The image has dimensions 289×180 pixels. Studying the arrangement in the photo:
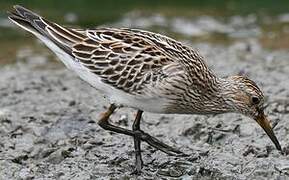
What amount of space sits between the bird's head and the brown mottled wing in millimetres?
763

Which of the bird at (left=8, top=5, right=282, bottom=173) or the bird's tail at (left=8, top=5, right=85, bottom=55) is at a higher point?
the bird's tail at (left=8, top=5, right=85, bottom=55)

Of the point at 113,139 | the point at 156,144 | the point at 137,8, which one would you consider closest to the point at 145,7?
the point at 137,8

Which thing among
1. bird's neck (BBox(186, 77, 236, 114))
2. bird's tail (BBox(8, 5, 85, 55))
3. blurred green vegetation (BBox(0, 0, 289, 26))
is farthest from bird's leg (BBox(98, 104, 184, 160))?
blurred green vegetation (BBox(0, 0, 289, 26))

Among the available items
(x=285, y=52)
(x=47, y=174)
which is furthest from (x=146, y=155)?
(x=285, y=52)

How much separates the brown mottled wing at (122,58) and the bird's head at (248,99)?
0.76 meters

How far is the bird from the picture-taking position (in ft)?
22.6

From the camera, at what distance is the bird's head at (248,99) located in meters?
7.19

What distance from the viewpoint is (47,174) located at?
23.5 ft

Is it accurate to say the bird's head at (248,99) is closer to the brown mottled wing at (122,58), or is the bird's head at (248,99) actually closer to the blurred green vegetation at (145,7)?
the brown mottled wing at (122,58)

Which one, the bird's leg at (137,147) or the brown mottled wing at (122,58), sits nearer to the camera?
the brown mottled wing at (122,58)

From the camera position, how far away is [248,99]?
23.6 ft

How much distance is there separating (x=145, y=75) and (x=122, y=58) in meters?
0.32

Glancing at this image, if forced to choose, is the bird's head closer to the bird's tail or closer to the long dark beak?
the long dark beak

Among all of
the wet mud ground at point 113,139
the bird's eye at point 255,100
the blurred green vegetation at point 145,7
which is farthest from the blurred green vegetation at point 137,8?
the bird's eye at point 255,100
